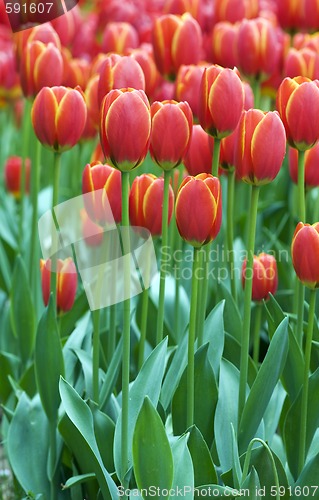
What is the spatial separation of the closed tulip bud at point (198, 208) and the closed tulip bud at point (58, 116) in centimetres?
40

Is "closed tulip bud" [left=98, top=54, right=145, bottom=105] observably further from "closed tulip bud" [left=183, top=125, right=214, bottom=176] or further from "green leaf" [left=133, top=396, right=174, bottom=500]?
"green leaf" [left=133, top=396, right=174, bottom=500]

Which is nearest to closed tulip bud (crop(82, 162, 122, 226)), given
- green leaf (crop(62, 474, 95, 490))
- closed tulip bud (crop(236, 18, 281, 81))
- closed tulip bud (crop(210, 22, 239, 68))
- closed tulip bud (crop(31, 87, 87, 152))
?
closed tulip bud (crop(31, 87, 87, 152))

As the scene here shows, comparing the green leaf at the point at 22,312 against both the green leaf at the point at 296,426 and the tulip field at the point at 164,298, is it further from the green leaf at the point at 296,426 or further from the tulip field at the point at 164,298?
the green leaf at the point at 296,426

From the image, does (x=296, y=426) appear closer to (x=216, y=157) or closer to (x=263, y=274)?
(x=263, y=274)

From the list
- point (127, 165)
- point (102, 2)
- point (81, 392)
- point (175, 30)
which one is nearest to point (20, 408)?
point (81, 392)

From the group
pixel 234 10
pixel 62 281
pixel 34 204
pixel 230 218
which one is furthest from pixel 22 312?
pixel 234 10

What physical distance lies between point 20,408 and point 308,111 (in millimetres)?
906

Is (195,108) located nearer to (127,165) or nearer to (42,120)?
(42,120)

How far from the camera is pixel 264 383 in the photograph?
154 centimetres

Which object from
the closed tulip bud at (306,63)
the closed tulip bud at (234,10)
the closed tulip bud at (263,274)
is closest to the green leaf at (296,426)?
the closed tulip bud at (263,274)

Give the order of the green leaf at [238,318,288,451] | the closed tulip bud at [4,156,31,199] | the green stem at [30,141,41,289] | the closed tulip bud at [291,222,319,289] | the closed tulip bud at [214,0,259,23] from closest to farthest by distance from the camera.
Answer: the closed tulip bud at [291,222,319,289]
the green leaf at [238,318,288,451]
the green stem at [30,141,41,289]
the closed tulip bud at [214,0,259,23]
the closed tulip bud at [4,156,31,199]

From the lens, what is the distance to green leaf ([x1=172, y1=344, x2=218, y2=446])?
1.61 m

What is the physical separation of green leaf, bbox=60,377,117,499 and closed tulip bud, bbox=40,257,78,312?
0.97ft

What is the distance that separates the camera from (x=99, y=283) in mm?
1707
